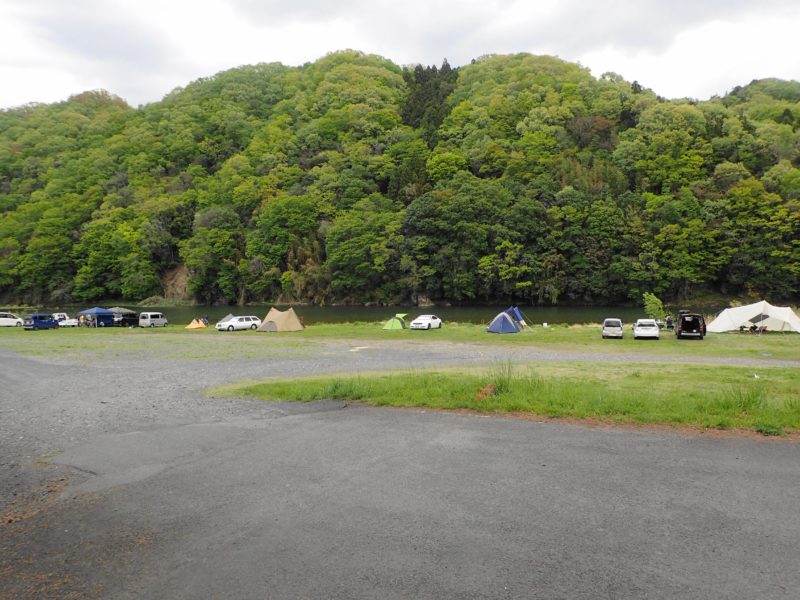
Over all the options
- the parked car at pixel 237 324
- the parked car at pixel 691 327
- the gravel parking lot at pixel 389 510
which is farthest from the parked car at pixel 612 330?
the parked car at pixel 237 324

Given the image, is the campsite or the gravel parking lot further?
the campsite

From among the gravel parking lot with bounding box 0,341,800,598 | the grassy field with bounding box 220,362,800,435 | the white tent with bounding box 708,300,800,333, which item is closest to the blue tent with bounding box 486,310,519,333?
the white tent with bounding box 708,300,800,333

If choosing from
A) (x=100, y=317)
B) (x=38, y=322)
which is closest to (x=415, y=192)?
(x=100, y=317)

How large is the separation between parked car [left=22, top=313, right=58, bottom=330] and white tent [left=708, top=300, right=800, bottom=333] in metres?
58.4

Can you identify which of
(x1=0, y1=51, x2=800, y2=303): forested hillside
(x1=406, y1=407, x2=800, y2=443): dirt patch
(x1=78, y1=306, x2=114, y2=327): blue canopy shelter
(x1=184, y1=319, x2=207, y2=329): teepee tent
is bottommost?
(x1=184, y1=319, x2=207, y2=329): teepee tent

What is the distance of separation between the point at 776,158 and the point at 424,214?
192 ft

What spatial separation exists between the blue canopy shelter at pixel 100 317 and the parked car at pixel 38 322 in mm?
3255

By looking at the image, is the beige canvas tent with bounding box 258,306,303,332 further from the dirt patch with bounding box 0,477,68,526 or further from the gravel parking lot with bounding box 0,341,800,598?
the dirt patch with bounding box 0,477,68,526

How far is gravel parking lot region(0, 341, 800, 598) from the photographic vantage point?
4.17 metres

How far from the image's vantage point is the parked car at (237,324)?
151 ft

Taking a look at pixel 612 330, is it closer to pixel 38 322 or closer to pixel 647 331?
pixel 647 331

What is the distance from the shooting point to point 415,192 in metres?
94.4

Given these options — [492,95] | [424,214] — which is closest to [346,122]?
[492,95]

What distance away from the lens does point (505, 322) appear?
1458 inches
